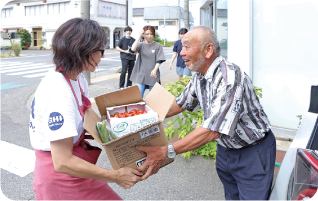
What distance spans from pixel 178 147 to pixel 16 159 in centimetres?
326

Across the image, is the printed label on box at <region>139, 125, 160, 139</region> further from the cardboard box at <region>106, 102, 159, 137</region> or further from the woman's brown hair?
the woman's brown hair

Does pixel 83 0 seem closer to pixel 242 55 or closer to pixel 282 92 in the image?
pixel 242 55


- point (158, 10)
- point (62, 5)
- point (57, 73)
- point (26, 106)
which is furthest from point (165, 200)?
point (158, 10)

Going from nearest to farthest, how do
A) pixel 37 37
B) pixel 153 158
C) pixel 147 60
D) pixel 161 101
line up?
1. pixel 153 158
2. pixel 161 101
3. pixel 147 60
4. pixel 37 37

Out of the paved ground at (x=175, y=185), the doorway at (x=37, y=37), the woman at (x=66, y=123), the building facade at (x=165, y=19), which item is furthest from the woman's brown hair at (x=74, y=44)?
the building facade at (x=165, y=19)

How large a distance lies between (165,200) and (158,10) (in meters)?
55.3

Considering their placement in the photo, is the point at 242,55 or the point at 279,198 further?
the point at 242,55

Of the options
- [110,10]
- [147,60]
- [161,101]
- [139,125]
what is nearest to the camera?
[139,125]

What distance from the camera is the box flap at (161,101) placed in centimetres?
212

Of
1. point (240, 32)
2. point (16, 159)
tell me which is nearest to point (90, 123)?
point (16, 159)

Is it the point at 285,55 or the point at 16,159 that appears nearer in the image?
the point at 16,159

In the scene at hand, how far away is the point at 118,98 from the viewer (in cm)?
235

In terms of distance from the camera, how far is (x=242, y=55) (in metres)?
4.85

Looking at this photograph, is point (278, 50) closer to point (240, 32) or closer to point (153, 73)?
point (240, 32)
